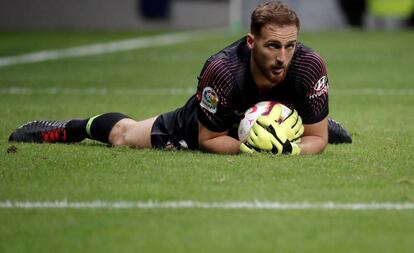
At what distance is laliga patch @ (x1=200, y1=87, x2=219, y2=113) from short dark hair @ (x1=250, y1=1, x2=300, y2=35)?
1.68 ft

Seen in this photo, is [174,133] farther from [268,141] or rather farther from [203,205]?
[203,205]

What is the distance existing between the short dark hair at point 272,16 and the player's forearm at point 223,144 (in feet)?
2.76

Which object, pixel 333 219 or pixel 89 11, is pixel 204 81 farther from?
pixel 89 11

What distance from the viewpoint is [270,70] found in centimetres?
801

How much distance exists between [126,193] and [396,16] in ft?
83.2

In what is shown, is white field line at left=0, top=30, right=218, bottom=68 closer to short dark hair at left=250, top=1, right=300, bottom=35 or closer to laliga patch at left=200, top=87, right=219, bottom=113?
laliga patch at left=200, top=87, right=219, bottom=113

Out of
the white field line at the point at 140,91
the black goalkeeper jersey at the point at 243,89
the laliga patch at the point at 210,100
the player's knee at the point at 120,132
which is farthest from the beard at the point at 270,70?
the white field line at the point at 140,91

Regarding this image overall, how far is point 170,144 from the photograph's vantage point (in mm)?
8977

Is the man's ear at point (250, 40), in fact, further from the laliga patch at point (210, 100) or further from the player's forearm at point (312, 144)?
the player's forearm at point (312, 144)

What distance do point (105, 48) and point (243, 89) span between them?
15.4 meters

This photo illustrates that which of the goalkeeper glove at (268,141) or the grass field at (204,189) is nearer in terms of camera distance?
the grass field at (204,189)

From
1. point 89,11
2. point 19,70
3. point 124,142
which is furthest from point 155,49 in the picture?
point 124,142

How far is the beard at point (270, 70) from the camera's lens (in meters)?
7.98

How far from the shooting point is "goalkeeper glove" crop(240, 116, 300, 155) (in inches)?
323
